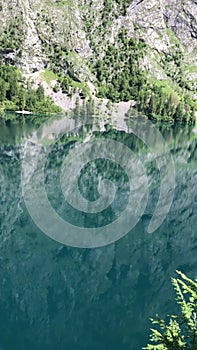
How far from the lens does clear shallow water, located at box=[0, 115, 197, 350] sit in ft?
82.2

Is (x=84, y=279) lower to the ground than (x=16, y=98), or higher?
lower

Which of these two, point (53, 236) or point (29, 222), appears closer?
point (53, 236)

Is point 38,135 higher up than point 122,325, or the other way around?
point 38,135

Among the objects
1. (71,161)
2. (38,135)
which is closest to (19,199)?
(71,161)

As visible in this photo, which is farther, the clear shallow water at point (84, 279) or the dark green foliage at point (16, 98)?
the dark green foliage at point (16, 98)

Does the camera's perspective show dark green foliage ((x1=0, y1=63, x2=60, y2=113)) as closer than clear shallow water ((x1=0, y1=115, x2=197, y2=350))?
No

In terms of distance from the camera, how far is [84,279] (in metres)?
32.2

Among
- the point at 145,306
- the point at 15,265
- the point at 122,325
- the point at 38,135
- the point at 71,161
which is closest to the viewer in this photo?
the point at 122,325

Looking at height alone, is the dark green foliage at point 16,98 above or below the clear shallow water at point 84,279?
above

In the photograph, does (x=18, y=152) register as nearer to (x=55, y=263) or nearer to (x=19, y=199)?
(x=19, y=199)

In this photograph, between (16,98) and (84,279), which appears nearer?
(84,279)

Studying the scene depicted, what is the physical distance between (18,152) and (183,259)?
42.4m

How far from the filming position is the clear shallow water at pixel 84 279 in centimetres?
2506

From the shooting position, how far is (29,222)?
41281 mm
